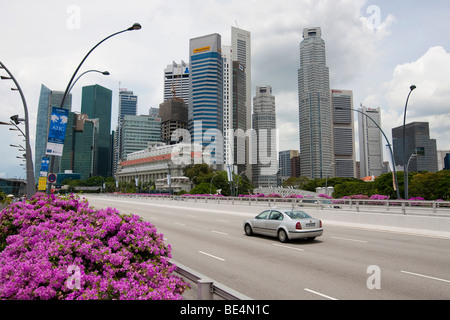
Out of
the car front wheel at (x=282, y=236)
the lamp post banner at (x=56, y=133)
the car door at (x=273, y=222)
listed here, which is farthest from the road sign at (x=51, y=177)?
the car front wheel at (x=282, y=236)

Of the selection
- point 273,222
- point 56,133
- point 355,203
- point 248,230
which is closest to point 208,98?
point 355,203

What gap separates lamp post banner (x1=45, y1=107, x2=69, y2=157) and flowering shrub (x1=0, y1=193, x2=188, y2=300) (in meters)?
7.72

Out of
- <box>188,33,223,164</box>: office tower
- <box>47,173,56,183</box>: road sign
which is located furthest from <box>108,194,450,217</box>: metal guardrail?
<box>188,33,223,164</box>: office tower

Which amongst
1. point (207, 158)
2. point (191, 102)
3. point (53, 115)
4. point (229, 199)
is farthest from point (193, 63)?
point (53, 115)

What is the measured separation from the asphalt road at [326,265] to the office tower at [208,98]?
167317 millimetres

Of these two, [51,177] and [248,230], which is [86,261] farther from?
[248,230]

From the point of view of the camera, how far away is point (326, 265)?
30.5 ft

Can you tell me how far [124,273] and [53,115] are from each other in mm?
11744

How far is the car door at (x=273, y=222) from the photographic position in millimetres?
13778

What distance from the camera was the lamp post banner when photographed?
14023 mm

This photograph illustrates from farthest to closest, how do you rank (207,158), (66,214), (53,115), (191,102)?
(191,102)
(207,158)
(53,115)
(66,214)

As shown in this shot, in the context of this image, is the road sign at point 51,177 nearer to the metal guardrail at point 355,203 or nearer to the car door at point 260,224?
the car door at point 260,224
